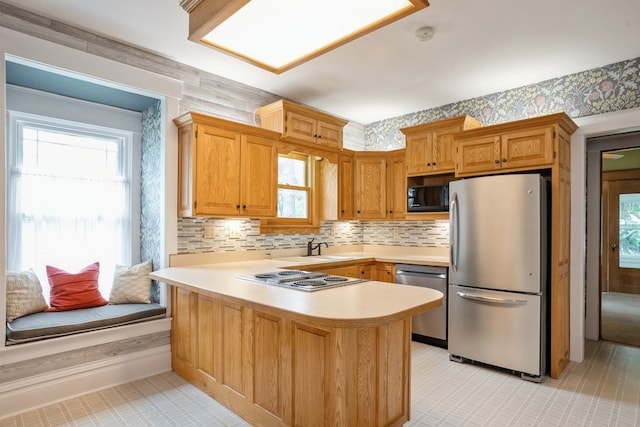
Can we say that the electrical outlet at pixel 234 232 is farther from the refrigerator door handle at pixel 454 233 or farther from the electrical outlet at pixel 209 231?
the refrigerator door handle at pixel 454 233

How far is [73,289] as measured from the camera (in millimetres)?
2959

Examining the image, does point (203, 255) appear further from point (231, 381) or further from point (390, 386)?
point (390, 386)

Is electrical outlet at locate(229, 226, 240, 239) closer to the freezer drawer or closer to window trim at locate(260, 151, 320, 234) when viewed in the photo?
window trim at locate(260, 151, 320, 234)

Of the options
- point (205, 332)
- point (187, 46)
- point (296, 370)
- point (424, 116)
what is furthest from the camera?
point (424, 116)

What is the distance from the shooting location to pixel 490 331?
3.17m

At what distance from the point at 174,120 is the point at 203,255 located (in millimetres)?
1226

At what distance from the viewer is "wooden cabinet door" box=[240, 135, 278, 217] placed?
3369mm

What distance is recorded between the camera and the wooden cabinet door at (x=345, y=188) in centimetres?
446

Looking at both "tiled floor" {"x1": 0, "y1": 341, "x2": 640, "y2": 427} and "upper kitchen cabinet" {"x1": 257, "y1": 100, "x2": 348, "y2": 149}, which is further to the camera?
"upper kitchen cabinet" {"x1": 257, "y1": 100, "x2": 348, "y2": 149}

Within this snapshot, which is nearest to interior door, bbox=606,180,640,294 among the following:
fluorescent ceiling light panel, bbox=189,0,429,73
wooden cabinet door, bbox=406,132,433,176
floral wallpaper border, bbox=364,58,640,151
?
floral wallpaper border, bbox=364,58,640,151

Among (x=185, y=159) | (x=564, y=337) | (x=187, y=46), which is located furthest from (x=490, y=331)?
(x=187, y=46)

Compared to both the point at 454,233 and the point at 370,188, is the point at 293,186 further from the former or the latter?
the point at 454,233

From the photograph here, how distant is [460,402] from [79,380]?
9.02 ft

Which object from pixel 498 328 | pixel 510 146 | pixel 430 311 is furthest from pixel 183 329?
pixel 510 146
